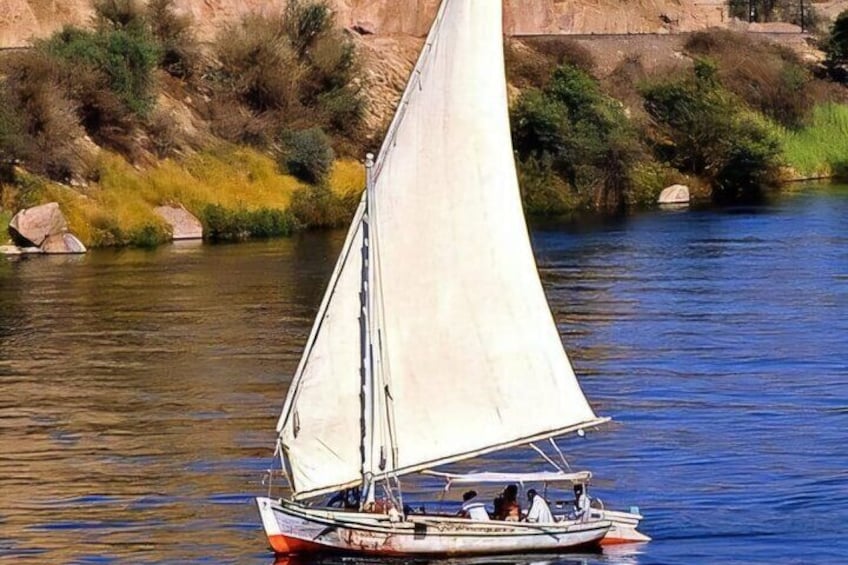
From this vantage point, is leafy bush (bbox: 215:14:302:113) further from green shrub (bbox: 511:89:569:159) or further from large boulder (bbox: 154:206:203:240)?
large boulder (bbox: 154:206:203:240)

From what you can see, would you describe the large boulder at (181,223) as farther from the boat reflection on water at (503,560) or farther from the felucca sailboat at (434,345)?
the boat reflection on water at (503,560)

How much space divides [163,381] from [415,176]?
14.5 meters

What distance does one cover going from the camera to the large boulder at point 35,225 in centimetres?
5750

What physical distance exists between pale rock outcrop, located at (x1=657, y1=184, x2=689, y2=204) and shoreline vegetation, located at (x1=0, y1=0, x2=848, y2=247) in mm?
392

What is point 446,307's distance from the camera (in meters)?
22.5

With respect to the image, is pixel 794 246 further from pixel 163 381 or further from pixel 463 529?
pixel 463 529

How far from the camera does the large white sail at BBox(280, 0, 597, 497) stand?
21.9 meters

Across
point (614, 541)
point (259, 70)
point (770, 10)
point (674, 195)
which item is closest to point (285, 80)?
point (259, 70)

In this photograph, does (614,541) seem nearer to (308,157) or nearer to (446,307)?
(446,307)

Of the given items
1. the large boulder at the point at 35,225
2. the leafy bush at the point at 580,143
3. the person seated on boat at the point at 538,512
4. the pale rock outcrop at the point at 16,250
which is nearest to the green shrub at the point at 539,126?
the leafy bush at the point at 580,143

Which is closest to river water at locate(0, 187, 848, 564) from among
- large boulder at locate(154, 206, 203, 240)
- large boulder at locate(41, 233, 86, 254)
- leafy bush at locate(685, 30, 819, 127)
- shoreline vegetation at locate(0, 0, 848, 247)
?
large boulder at locate(41, 233, 86, 254)

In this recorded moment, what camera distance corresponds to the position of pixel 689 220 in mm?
66562

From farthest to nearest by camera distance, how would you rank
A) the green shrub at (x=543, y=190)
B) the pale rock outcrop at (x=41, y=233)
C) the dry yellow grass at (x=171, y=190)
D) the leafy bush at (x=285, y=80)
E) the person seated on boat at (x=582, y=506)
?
the leafy bush at (x=285, y=80) → the green shrub at (x=543, y=190) → the dry yellow grass at (x=171, y=190) → the pale rock outcrop at (x=41, y=233) → the person seated on boat at (x=582, y=506)

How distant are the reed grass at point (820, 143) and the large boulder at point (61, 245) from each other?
39.1 meters
